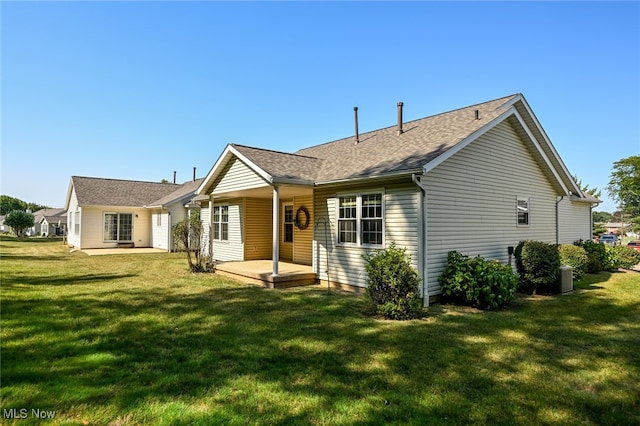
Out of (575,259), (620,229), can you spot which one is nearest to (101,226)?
(575,259)

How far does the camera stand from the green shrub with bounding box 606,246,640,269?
14148 millimetres

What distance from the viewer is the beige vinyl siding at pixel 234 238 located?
13969mm

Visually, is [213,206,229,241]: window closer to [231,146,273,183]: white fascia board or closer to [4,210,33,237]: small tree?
[231,146,273,183]: white fascia board

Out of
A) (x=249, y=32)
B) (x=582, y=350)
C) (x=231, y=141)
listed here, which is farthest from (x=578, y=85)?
(x=231, y=141)

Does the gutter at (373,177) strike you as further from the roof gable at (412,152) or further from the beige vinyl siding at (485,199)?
the beige vinyl siding at (485,199)

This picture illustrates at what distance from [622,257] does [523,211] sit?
7.16 m

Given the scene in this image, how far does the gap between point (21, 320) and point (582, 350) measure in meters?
9.20

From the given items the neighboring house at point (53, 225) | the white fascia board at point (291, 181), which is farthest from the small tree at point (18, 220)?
the white fascia board at point (291, 181)

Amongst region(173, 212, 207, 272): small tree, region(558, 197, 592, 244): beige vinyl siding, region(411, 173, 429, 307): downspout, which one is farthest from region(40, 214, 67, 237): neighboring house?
region(558, 197, 592, 244): beige vinyl siding

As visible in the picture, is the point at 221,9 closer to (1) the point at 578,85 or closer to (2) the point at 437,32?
(2) the point at 437,32

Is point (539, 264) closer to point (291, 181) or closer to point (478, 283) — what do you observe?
point (478, 283)

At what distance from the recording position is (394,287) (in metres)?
6.84

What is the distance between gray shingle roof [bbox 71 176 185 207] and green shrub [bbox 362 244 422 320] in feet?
73.1

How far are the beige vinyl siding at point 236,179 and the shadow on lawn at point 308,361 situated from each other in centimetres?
469
